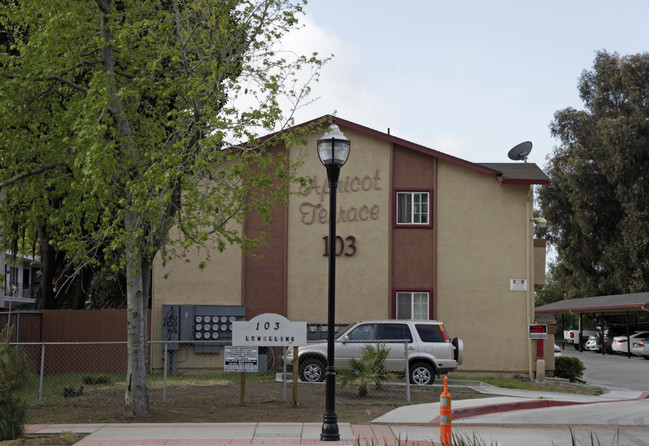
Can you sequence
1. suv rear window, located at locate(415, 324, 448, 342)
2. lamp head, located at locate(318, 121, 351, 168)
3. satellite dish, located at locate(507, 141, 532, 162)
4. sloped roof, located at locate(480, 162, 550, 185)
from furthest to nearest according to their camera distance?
satellite dish, located at locate(507, 141, 532, 162)
sloped roof, located at locate(480, 162, 550, 185)
suv rear window, located at locate(415, 324, 448, 342)
lamp head, located at locate(318, 121, 351, 168)

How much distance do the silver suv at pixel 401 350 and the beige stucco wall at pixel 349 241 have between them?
4013mm

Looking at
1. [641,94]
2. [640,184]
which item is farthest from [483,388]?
[641,94]

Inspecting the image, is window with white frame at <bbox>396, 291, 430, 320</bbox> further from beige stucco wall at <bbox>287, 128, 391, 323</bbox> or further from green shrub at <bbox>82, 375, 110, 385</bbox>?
green shrub at <bbox>82, 375, 110, 385</bbox>

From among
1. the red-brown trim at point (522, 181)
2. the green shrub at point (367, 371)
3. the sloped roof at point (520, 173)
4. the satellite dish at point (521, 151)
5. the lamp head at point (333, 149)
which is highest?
the satellite dish at point (521, 151)

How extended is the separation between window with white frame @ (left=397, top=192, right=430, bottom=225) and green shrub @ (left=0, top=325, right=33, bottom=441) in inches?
576

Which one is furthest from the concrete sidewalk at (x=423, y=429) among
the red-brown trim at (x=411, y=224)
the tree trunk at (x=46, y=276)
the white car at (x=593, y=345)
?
the white car at (x=593, y=345)

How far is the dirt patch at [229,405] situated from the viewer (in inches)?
548

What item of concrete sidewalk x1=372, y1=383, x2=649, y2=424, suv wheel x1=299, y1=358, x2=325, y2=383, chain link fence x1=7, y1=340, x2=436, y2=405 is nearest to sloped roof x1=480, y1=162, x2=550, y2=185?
concrete sidewalk x1=372, y1=383, x2=649, y2=424

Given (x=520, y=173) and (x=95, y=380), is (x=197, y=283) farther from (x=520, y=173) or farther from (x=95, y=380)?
(x=520, y=173)

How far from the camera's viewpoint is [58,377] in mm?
22078

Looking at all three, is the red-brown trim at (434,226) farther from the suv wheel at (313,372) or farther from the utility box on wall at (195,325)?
the utility box on wall at (195,325)

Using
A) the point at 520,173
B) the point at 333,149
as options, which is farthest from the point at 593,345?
the point at 333,149

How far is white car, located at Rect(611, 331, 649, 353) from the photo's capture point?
4256 cm

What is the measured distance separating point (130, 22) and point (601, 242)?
41.2 meters
